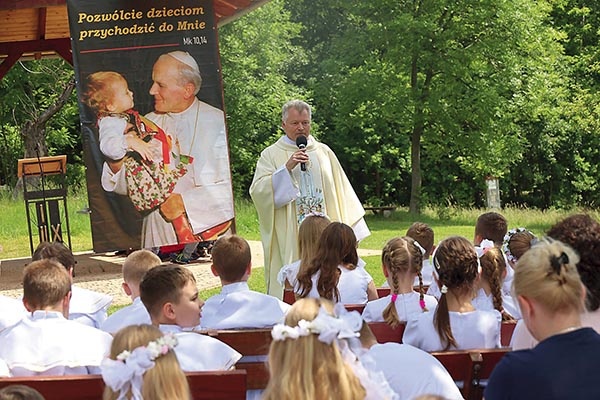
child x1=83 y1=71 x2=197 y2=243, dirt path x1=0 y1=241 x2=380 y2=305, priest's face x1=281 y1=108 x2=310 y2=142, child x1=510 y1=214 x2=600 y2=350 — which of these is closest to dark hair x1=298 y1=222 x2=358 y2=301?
child x1=510 y1=214 x2=600 y2=350

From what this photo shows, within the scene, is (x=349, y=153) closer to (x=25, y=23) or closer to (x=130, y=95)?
(x=25, y=23)

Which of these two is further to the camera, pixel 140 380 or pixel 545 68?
pixel 545 68

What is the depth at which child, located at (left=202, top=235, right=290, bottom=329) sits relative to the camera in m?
5.66

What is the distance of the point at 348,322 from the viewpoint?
3.29 meters

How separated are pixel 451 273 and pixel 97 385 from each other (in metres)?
1.83

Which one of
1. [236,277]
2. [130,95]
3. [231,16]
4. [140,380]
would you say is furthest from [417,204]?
[140,380]

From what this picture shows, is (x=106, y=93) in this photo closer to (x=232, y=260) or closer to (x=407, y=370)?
(x=232, y=260)

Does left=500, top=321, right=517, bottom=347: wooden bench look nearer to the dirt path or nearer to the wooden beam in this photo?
the dirt path

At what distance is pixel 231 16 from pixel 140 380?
11803 millimetres

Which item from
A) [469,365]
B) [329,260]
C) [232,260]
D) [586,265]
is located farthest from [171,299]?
[586,265]

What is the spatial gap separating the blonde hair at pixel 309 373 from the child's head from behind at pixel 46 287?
2.01 metres

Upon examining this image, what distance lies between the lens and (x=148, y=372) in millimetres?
3381

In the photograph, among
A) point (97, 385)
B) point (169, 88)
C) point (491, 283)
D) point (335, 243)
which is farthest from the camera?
point (169, 88)

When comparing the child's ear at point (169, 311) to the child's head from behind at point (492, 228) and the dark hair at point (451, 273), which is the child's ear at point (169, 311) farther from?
the child's head from behind at point (492, 228)
